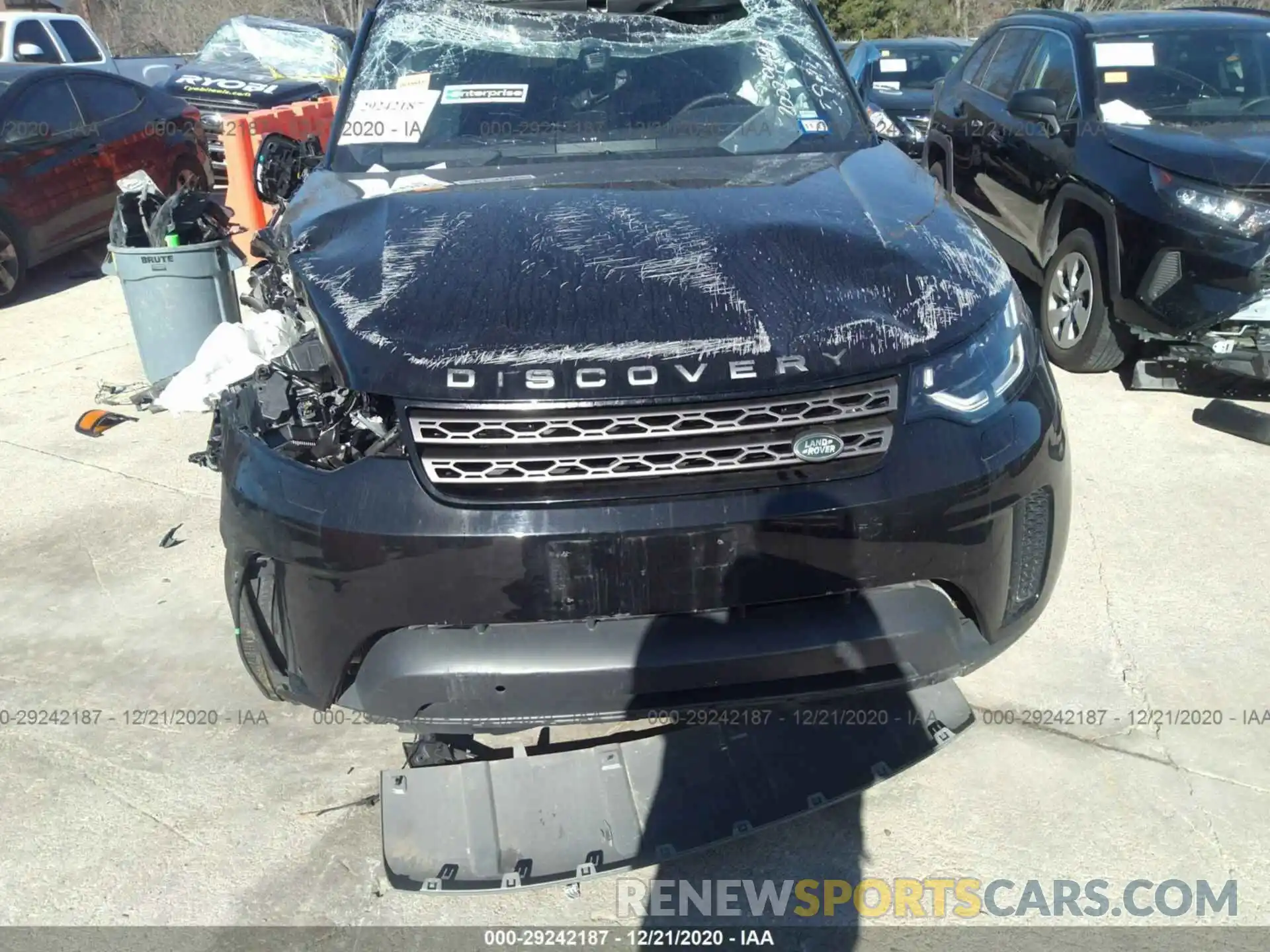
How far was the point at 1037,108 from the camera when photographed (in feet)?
17.4

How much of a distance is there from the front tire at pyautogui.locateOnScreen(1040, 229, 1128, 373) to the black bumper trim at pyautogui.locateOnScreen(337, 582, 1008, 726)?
3.44 meters

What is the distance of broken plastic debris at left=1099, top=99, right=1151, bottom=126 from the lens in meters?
5.18

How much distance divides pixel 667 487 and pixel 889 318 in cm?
59

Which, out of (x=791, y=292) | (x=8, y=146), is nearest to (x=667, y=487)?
(x=791, y=292)

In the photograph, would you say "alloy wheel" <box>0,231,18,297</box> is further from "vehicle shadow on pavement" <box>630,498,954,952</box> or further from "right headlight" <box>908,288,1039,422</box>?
"right headlight" <box>908,288,1039,422</box>

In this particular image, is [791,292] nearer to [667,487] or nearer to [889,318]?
[889,318]

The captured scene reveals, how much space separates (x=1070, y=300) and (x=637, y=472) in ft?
13.7

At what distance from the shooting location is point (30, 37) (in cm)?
1185

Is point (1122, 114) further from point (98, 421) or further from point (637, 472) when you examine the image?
point (98, 421)

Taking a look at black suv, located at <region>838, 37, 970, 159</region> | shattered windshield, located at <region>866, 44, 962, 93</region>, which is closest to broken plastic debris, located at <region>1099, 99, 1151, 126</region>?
black suv, located at <region>838, 37, 970, 159</region>

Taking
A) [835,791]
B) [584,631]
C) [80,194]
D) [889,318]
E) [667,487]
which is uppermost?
[889,318]

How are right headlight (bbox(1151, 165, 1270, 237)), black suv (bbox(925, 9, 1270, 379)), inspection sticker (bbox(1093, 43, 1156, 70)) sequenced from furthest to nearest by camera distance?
inspection sticker (bbox(1093, 43, 1156, 70)) < black suv (bbox(925, 9, 1270, 379)) < right headlight (bbox(1151, 165, 1270, 237))
